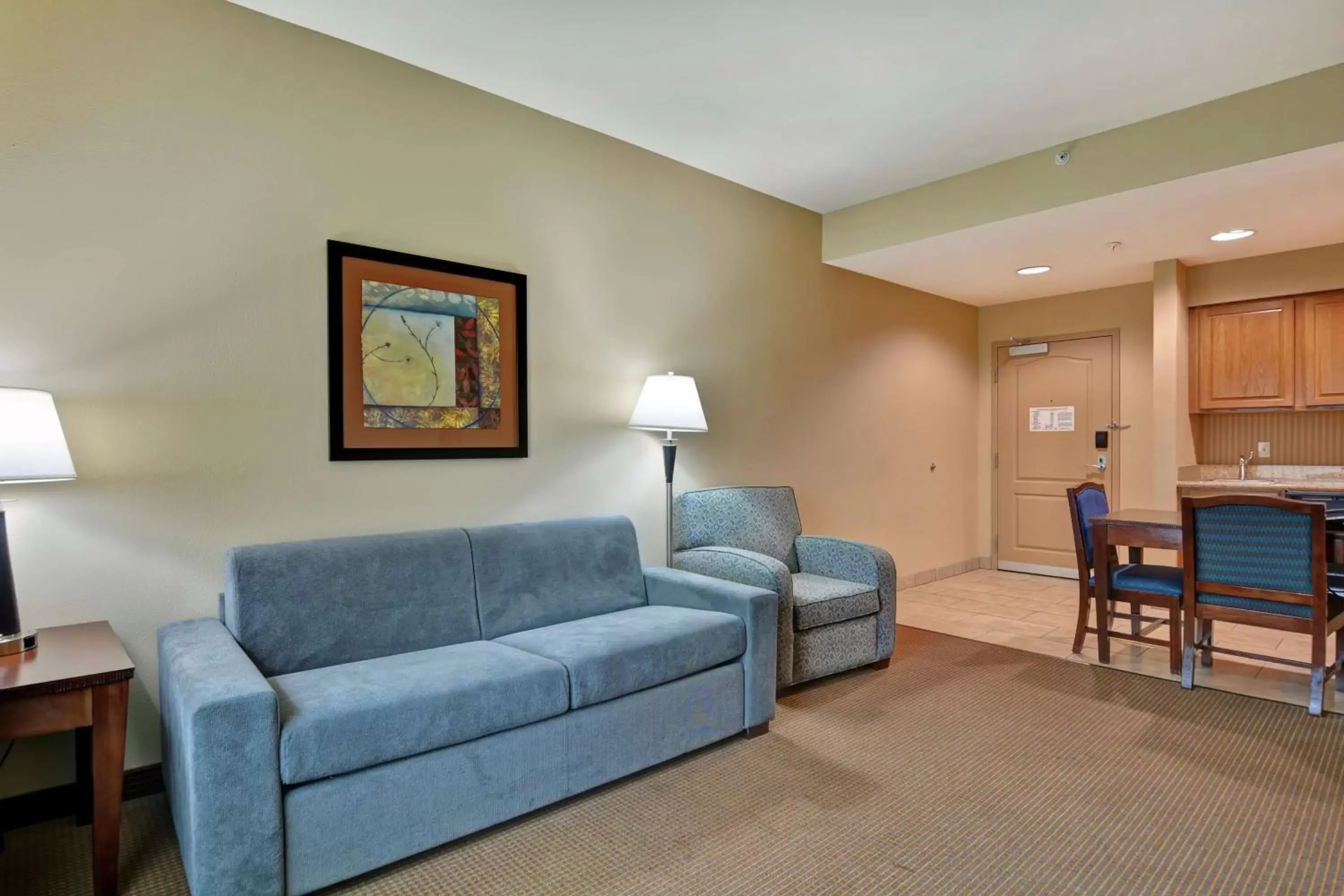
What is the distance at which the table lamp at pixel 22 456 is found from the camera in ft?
6.09

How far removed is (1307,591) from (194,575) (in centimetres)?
426

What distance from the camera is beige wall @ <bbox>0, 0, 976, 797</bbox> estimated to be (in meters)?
2.21

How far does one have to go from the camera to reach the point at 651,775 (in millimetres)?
2508

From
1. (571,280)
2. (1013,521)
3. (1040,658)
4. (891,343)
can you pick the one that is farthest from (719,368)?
(1013,521)

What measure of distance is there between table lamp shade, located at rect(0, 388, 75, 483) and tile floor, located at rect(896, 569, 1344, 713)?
415cm

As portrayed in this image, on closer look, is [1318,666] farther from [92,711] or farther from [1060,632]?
[92,711]

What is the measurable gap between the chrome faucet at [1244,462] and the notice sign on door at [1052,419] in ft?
3.58

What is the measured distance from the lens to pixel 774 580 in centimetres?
308

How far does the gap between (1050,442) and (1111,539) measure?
2550mm

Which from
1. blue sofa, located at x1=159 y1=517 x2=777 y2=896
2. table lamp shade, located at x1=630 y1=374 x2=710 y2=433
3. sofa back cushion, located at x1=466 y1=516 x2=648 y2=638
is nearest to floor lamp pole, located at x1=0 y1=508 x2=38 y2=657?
blue sofa, located at x1=159 y1=517 x2=777 y2=896

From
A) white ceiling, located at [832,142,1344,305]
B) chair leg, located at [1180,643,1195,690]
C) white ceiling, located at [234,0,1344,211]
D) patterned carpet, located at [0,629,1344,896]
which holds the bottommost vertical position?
patterned carpet, located at [0,629,1344,896]

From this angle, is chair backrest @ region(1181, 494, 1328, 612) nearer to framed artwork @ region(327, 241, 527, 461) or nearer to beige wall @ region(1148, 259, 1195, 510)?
beige wall @ region(1148, 259, 1195, 510)

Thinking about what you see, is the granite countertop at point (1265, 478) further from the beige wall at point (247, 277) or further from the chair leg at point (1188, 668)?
the beige wall at point (247, 277)

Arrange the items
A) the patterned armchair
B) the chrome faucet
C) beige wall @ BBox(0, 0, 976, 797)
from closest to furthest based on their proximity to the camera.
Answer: beige wall @ BBox(0, 0, 976, 797), the patterned armchair, the chrome faucet
